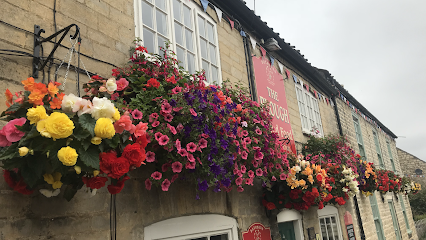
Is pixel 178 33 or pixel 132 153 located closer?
pixel 132 153

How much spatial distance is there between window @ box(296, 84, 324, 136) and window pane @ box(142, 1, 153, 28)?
16.7ft

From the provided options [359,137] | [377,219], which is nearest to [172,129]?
[377,219]

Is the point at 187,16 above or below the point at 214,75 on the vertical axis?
above

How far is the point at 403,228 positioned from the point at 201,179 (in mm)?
14793

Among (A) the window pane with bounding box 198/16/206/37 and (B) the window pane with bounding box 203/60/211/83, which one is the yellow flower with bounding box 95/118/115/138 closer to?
(B) the window pane with bounding box 203/60/211/83

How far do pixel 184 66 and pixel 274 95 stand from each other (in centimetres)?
301

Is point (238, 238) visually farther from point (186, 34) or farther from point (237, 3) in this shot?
point (237, 3)

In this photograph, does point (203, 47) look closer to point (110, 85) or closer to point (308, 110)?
point (110, 85)

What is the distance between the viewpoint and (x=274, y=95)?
7.08 metres

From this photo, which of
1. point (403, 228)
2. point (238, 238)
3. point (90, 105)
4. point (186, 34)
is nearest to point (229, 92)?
point (186, 34)

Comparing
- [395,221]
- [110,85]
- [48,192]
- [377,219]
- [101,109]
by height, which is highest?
[110,85]

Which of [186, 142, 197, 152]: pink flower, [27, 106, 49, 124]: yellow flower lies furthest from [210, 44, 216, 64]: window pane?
[27, 106, 49, 124]: yellow flower

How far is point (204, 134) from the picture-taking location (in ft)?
10.7

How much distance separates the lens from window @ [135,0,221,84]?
4.25 meters
